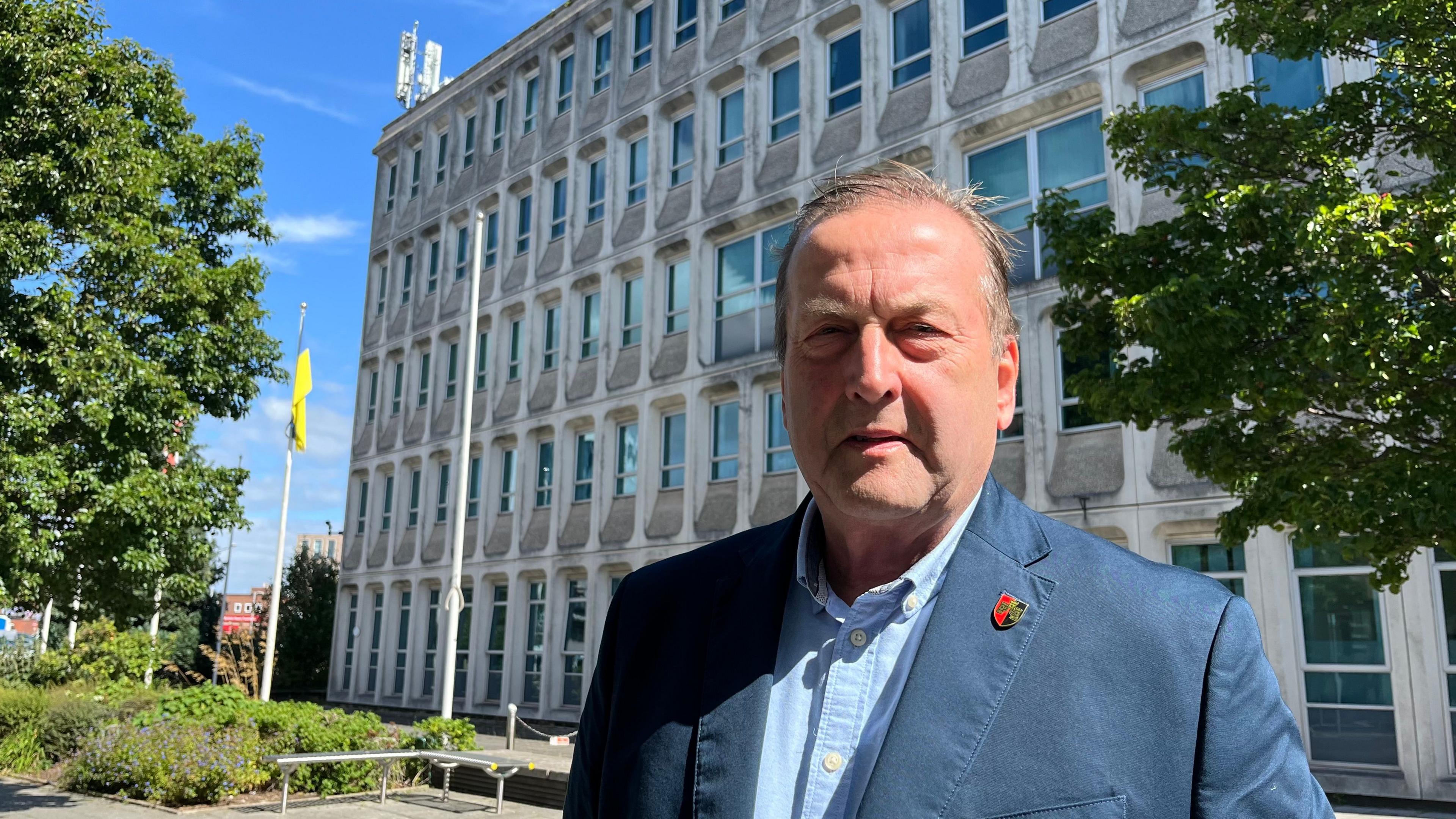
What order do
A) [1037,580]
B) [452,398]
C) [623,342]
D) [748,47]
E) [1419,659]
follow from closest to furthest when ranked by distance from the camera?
1. [1037,580]
2. [1419,659]
3. [748,47]
4. [623,342]
5. [452,398]

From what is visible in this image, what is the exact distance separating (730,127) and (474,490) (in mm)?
12686

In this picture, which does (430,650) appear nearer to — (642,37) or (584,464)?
(584,464)

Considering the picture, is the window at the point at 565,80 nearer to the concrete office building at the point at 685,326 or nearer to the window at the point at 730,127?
the concrete office building at the point at 685,326

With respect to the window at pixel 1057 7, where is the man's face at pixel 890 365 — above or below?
below

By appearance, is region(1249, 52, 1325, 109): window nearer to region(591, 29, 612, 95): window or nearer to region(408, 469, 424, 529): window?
region(591, 29, 612, 95): window

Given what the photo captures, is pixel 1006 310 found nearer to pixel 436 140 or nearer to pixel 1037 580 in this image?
pixel 1037 580

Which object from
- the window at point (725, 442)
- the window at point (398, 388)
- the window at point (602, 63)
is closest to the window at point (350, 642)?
the window at point (398, 388)

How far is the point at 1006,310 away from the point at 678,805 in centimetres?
91

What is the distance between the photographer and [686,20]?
28344 millimetres

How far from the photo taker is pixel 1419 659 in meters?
14.7

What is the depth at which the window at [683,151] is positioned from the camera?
2748 centimetres

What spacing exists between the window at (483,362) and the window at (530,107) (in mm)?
5976

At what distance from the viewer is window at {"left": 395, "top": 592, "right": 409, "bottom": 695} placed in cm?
3416

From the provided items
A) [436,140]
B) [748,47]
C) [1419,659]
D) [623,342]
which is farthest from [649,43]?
[1419,659]
